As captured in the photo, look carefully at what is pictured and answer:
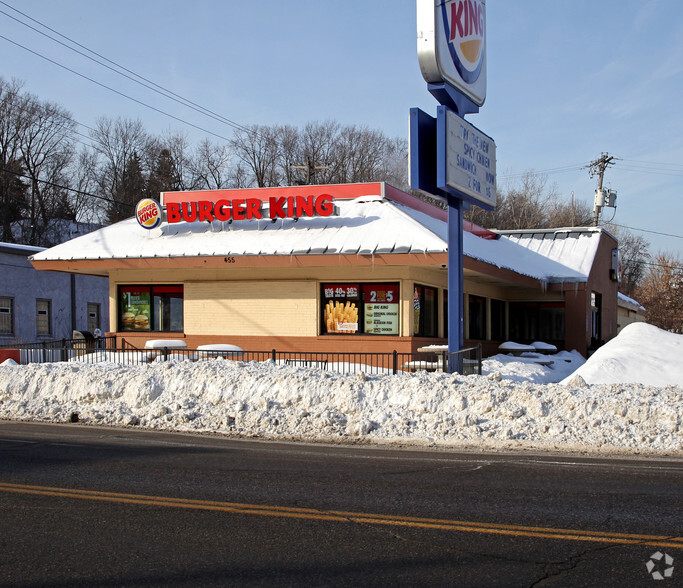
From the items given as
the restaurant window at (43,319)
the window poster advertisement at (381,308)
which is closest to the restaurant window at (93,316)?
the restaurant window at (43,319)

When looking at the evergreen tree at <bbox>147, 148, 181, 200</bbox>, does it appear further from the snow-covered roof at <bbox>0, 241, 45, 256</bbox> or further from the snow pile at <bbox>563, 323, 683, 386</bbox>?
the snow pile at <bbox>563, 323, 683, 386</bbox>

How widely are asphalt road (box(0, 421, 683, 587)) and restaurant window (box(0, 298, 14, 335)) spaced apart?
25.1 metres

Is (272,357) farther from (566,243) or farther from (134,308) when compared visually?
(566,243)

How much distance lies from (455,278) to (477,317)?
12.5 metres

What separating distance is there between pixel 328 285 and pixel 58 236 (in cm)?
4071

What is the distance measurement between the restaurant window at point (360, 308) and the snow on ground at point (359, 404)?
756 centimetres

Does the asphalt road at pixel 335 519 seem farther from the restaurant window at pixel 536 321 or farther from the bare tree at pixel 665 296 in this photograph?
the bare tree at pixel 665 296

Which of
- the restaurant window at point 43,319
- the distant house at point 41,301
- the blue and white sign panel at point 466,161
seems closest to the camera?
the blue and white sign panel at point 466,161

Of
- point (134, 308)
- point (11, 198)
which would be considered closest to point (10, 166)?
point (11, 198)

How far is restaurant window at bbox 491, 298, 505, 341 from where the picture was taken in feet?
107

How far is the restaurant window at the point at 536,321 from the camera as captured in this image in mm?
34062

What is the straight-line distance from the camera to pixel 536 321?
3459 centimetres

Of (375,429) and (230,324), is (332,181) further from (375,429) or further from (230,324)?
(375,429)

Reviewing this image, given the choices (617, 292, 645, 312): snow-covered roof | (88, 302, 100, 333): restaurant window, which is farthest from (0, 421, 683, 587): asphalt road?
(617, 292, 645, 312): snow-covered roof
